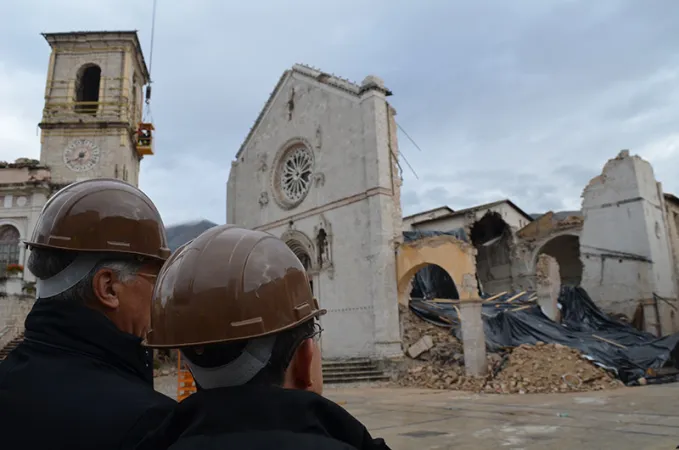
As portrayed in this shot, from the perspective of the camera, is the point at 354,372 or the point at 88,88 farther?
the point at 88,88

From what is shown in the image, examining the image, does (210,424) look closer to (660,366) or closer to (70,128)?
(660,366)

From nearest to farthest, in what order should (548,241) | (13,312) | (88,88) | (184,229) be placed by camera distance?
(13,312) < (88,88) < (548,241) < (184,229)

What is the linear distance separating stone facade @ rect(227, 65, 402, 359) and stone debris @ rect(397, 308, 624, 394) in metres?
1.32

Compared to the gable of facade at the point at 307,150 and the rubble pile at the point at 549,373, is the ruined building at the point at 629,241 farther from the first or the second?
the gable of facade at the point at 307,150

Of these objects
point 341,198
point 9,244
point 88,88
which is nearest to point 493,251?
point 341,198

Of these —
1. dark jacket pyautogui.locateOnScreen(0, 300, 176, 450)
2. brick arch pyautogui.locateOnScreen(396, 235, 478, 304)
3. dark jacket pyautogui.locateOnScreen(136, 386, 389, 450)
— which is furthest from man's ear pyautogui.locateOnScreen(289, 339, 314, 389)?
brick arch pyautogui.locateOnScreen(396, 235, 478, 304)

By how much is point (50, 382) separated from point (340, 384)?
15171 mm

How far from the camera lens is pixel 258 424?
0.96m

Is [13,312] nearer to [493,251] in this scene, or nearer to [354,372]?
[354,372]

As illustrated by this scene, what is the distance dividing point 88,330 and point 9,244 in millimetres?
23607

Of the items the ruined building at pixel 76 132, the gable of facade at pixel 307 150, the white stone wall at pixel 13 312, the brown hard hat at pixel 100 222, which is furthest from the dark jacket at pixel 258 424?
the ruined building at pixel 76 132

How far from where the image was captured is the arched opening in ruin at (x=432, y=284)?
23234 mm

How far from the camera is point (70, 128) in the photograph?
22469mm

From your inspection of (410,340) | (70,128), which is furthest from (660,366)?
(70,128)
